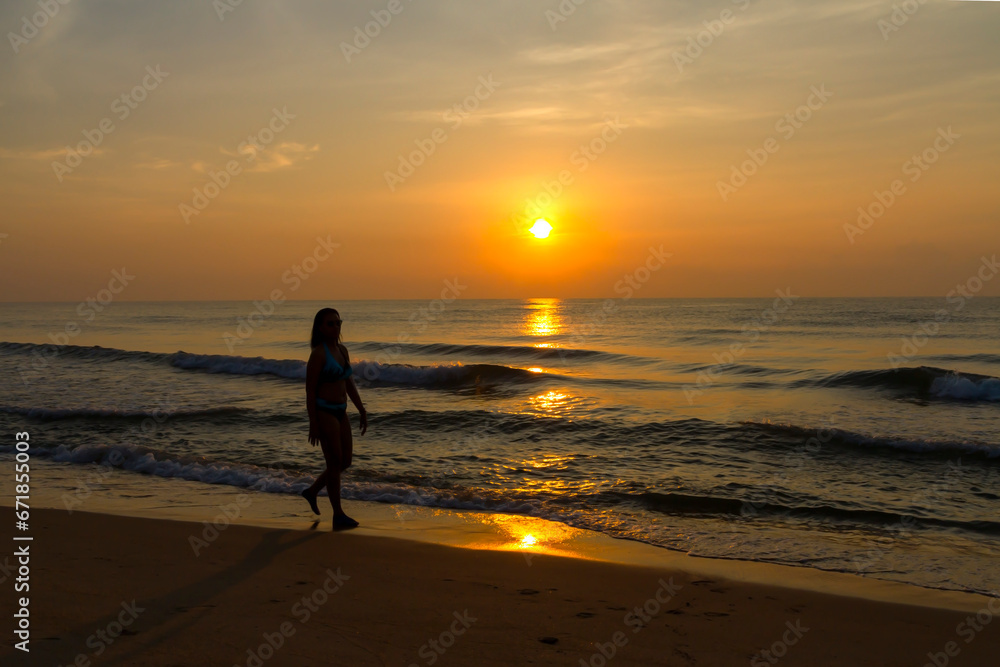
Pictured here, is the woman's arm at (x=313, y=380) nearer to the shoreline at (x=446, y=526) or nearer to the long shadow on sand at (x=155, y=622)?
the shoreline at (x=446, y=526)

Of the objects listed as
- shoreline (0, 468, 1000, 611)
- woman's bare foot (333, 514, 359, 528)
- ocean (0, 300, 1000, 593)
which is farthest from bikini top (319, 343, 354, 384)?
ocean (0, 300, 1000, 593)

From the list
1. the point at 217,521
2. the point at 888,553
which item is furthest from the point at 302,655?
the point at 888,553

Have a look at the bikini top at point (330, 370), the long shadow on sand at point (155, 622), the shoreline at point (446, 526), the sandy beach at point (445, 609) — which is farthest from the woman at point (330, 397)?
the long shadow on sand at point (155, 622)

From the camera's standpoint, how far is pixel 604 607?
447cm

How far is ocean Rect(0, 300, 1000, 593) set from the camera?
22.6 ft

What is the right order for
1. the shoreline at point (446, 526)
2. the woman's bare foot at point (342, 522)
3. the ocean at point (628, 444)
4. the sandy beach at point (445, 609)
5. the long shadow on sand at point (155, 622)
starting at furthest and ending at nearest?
the ocean at point (628, 444), the woman's bare foot at point (342, 522), the shoreline at point (446, 526), the sandy beach at point (445, 609), the long shadow on sand at point (155, 622)

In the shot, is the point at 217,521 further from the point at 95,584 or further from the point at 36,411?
the point at 36,411

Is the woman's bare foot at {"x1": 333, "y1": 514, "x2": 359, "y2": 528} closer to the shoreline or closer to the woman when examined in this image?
the woman

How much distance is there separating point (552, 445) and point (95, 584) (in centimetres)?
720

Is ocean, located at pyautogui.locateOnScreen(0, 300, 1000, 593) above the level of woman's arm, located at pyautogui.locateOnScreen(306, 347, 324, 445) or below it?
below

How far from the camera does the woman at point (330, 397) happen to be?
6277mm

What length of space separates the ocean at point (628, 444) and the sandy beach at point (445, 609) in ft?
3.42

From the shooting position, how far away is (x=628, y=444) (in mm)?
10914

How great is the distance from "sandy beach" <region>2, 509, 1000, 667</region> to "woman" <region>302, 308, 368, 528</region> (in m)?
0.75
